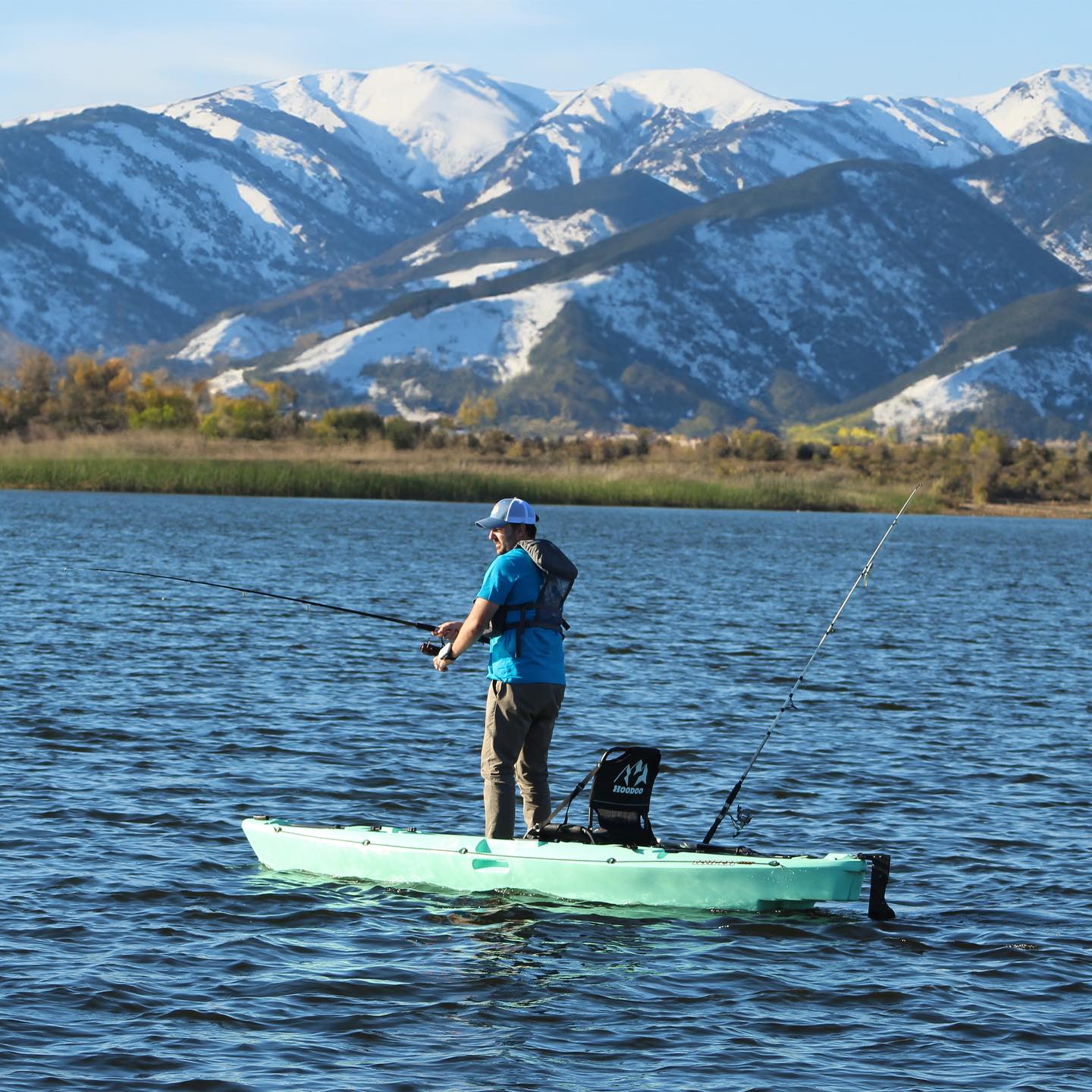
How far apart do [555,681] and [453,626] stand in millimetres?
969

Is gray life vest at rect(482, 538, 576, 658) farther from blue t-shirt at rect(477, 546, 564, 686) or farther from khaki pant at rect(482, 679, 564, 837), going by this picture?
khaki pant at rect(482, 679, 564, 837)

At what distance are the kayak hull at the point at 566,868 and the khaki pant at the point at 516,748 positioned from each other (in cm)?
29

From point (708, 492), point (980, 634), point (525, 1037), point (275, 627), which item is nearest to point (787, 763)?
point (525, 1037)

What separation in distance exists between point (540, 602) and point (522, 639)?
0.33 meters

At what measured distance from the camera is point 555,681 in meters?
13.6

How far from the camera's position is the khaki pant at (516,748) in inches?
532

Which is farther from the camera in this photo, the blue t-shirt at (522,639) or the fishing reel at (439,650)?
the fishing reel at (439,650)

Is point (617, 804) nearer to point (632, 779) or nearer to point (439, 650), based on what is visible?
point (632, 779)

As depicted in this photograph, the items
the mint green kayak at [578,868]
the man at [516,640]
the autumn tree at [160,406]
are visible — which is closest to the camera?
the man at [516,640]

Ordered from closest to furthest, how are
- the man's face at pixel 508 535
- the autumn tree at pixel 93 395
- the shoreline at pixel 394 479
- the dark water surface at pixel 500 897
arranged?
the dark water surface at pixel 500 897 < the man's face at pixel 508 535 < the shoreline at pixel 394 479 < the autumn tree at pixel 93 395

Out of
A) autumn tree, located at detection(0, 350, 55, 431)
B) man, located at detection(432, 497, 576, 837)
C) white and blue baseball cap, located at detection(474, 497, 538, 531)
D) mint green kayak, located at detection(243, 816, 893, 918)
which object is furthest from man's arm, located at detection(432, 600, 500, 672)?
autumn tree, located at detection(0, 350, 55, 431)

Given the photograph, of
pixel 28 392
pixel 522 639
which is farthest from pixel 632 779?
pixel 28 392

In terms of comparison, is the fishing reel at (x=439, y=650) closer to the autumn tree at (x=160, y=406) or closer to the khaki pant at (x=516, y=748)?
the khaki pant at (x=516, y=748)

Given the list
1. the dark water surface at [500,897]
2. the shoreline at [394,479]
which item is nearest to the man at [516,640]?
the dark water surface at [500,897]
